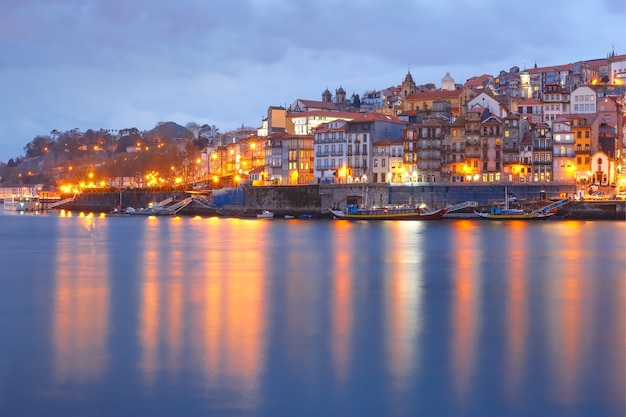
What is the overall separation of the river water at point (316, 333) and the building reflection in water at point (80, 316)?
61 millimetres

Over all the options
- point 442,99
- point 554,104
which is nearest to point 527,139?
point 554,104

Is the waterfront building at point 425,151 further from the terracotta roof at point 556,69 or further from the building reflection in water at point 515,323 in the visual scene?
the terracotta roof at point 556,69

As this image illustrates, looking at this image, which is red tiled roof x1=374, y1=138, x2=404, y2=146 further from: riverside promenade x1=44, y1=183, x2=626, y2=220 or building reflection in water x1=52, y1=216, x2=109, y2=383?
building reflection in water x1=52, y1=216, x2=109, y2=383

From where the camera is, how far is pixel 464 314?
1742 centimetres

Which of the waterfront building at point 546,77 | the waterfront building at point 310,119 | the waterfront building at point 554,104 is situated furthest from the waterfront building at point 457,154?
the waterfront building at point 546,77

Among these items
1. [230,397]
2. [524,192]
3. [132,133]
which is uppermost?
[132,133]

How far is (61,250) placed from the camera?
113 feet

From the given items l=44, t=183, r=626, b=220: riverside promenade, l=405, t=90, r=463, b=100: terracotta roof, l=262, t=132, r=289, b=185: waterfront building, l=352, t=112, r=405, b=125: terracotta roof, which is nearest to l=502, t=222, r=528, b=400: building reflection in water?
l=44, t=183, r=626, b=220: riverside promenade

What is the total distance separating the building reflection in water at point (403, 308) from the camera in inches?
507

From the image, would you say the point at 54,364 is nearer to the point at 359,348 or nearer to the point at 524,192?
the point at 359,348

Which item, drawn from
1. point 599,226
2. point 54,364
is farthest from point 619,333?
point 599,226

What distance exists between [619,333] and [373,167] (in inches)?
1895

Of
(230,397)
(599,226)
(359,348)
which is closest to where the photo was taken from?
(230,397)

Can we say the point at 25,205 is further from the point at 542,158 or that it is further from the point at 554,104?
the point at 542,158
